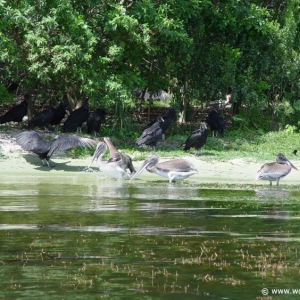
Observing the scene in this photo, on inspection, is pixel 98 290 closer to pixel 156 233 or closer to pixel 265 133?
pixel 156 233

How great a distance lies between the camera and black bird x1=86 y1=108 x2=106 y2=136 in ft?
67.9

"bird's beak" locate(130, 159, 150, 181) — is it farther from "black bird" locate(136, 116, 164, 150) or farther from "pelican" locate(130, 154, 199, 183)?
"black bird" locate(136, 116, 164, 150)

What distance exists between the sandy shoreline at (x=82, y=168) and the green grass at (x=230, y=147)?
36cm

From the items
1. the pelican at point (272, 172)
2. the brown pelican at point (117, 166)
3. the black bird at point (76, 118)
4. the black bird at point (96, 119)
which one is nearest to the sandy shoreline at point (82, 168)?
the brown pelican at point (117, 166)

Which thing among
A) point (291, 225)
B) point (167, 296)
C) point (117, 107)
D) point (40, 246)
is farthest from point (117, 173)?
point (167, 296)

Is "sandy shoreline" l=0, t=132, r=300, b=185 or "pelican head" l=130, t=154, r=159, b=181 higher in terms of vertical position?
"pelican head" l=130, t=154, r=159, b=181

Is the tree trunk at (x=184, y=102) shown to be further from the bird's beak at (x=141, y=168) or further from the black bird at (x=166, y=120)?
the bird's beak at (x=141, y=168)

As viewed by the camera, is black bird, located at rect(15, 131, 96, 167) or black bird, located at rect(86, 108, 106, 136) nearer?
black bird, located at rect(15, 131, 96, 167)

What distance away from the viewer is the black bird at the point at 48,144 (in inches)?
666

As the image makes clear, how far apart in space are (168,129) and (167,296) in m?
16.6

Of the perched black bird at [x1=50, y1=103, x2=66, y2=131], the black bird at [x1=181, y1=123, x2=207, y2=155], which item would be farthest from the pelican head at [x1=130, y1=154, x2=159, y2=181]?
the perched black bird at [x1=50, y1=103, x2=66, y2=131]

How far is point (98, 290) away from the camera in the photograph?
21.2ft

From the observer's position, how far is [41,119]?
810 inches

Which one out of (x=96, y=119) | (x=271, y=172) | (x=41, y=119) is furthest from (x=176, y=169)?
(x=41, y=119)
